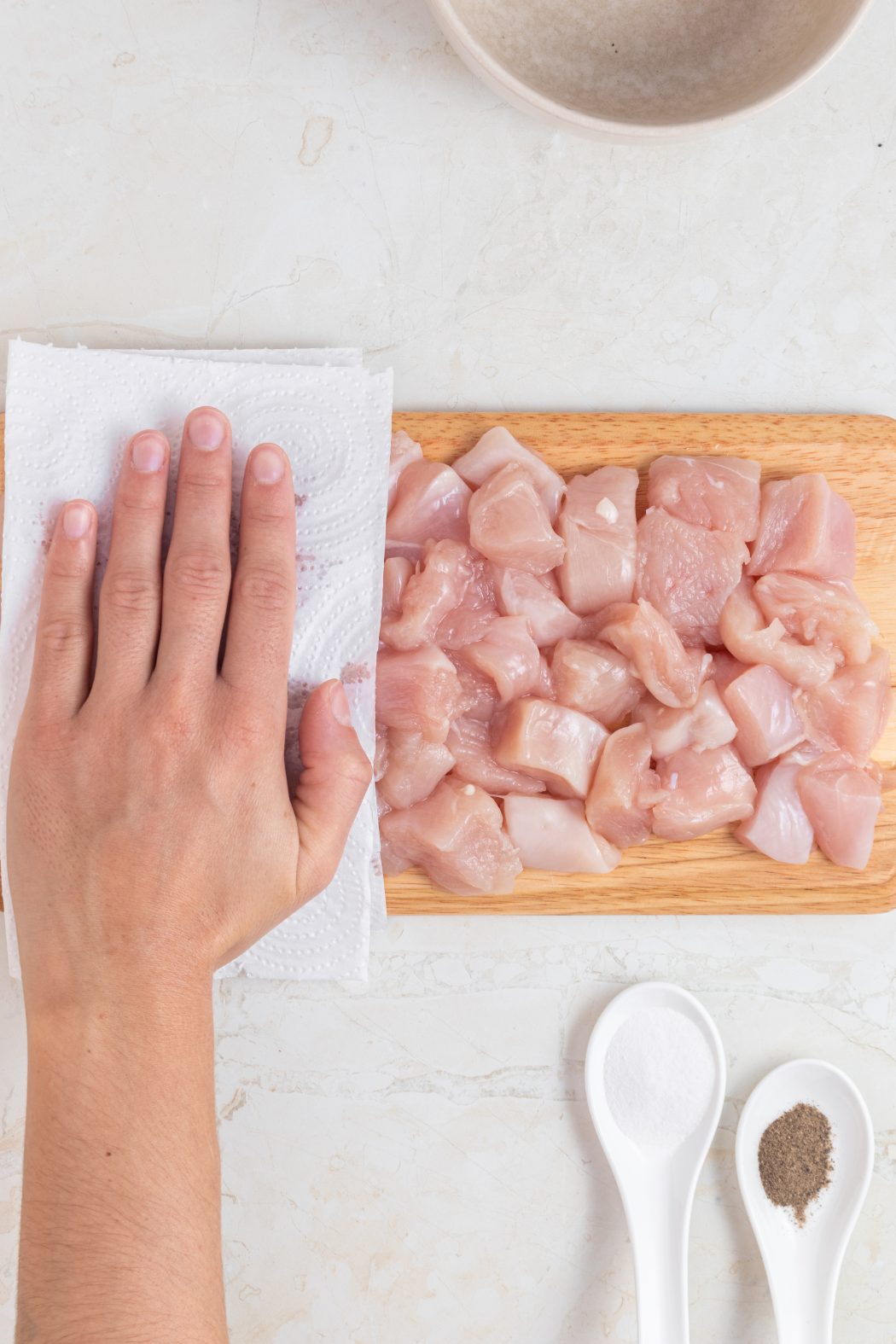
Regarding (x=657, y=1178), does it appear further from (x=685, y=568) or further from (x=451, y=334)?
(x=451, y=334)

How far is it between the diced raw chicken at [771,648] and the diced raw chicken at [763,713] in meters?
0.02

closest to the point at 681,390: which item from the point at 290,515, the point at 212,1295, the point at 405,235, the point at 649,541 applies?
the point at 649,541

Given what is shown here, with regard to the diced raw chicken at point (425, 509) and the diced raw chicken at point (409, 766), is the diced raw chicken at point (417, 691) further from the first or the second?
the diced raw chicken at point (425, 509)

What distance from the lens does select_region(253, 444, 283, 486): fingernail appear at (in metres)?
1.15

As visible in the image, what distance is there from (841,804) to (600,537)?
0.45 m

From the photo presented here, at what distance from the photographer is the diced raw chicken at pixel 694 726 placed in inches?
50.6

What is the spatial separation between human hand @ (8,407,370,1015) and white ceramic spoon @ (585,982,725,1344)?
0.48 m

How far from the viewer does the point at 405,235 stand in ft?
4.38

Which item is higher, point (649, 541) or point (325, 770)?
point (649, 541)

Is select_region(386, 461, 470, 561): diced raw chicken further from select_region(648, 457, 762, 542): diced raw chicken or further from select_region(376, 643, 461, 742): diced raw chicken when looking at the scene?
select_region(648, 457, 762, 542): diced raw chicken

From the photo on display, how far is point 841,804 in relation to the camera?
131 cm

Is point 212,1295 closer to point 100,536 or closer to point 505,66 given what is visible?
point 100,536

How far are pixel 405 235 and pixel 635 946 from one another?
97cm

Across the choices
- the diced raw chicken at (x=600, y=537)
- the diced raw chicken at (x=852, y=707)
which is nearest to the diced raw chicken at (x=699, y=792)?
the diced raw chicken at (x=852, y=707)
